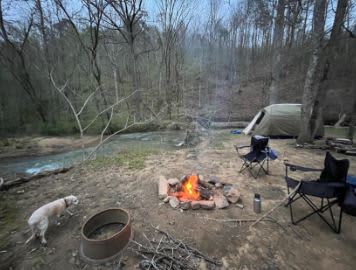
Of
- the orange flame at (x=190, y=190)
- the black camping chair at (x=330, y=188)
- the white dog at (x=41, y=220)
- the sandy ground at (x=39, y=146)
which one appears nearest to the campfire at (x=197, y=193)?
the orange flame at (x=190, y=190)

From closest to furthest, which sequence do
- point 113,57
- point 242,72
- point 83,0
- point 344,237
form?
point 344,237
point 83,0
point 113,57
point 242,72

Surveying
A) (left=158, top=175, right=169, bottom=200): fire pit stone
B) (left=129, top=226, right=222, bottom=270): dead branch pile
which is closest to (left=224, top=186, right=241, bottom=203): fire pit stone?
(left=158, top=175, right=169, bottom=200): fire pit stone

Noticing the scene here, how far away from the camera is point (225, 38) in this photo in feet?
50.1

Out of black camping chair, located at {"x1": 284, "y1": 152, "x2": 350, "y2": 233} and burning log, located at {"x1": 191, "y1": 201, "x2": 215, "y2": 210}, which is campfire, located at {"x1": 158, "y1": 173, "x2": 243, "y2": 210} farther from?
black camping chair, located at {"x1": 284, "y1": 152, "x2": 350, "y2": 233}

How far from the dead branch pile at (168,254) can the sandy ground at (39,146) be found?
627 centimetres

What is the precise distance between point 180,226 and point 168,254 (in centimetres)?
46

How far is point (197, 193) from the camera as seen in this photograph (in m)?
2.98

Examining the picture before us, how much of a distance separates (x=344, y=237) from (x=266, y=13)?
8.11 m

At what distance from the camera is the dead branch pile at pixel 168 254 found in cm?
179

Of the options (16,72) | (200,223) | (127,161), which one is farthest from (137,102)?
(200,223)

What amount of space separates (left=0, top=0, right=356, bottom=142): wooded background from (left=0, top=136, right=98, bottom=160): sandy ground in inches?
60.5

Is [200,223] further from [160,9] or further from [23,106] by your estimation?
[23,106]

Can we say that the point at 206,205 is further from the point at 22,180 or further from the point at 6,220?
the point at 22,180

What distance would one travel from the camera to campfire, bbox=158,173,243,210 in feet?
8.86
